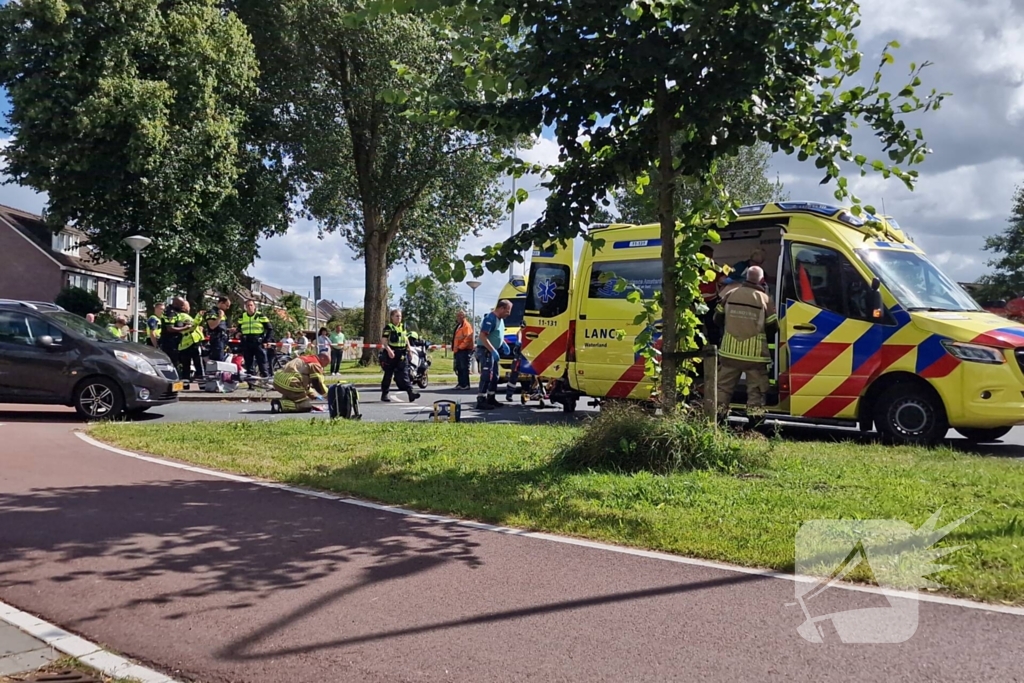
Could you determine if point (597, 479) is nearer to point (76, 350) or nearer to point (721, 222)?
point (721, 222)

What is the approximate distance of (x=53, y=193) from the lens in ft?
86.9

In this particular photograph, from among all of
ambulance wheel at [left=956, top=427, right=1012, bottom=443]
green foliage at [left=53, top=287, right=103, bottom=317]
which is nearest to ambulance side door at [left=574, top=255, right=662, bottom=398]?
ambulance wheel at [left=956, top=427, right=1012, bottom=443]

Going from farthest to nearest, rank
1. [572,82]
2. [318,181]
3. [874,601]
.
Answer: [318,181] → [572,82] → [874,601]

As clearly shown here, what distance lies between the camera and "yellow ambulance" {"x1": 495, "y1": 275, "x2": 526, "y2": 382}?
19956 millimetres

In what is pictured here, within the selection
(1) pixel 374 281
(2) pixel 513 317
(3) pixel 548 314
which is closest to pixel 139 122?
(1) pixel 374 281

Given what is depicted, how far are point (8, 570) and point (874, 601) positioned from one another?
5.08m

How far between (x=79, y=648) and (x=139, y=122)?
23969 mm

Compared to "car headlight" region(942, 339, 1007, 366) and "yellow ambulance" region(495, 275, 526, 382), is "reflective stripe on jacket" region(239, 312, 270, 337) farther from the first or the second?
"car headlight" region(942, 339, 1007, 366)

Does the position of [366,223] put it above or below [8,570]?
above

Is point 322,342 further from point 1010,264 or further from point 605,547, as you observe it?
point 1010,264

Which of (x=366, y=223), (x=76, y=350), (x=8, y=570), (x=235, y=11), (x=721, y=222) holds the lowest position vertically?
(x=8, y=570)

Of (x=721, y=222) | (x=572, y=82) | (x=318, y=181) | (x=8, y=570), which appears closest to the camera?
(x=8, y=570)

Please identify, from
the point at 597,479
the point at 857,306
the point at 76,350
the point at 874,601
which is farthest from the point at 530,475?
the point at 76,350

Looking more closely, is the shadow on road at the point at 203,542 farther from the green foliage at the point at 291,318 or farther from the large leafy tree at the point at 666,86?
the green foliage at the point at 291,318
